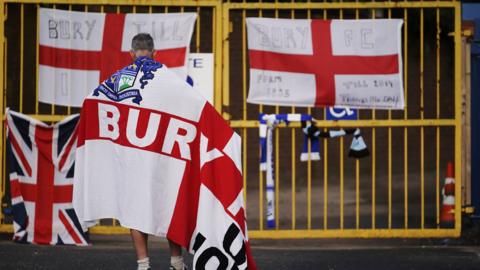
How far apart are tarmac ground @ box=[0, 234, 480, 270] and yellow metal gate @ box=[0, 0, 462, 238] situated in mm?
168

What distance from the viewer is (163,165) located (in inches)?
290

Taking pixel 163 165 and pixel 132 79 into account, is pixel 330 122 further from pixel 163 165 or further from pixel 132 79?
Answer: pixel 132 79

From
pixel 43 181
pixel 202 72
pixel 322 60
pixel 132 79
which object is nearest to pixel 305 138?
pixel 322 60

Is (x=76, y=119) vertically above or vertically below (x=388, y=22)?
below

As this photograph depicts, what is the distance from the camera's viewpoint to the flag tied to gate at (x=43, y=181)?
9.81 metres

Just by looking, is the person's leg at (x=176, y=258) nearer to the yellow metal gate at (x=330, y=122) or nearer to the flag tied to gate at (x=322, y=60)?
the yellow metal gate at (x=330, y=122)

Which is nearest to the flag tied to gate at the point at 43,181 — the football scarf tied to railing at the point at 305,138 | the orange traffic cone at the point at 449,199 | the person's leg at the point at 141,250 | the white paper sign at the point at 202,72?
the white paper sign at the point at 202,72

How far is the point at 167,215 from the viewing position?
741 centimetres

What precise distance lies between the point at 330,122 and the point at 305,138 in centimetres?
29

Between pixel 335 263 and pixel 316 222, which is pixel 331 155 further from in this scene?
pixel 335 263

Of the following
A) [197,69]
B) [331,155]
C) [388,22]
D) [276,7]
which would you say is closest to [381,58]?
[388,22]

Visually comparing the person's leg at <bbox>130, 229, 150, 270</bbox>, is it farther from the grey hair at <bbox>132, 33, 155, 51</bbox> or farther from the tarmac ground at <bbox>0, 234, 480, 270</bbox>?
the grey hair at <bbox>132, 33, 155, 51</bbox>

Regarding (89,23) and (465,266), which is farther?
(89,23)

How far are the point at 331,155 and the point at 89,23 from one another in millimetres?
8000
